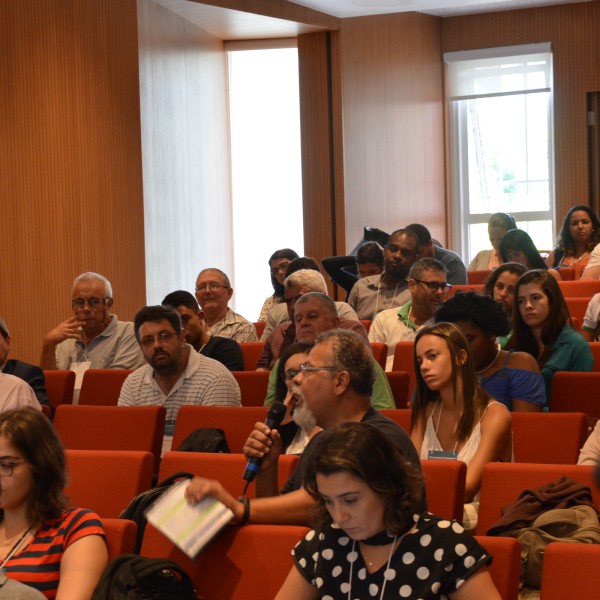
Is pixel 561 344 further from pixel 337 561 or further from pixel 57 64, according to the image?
pixel 57 64

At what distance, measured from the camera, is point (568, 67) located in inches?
453

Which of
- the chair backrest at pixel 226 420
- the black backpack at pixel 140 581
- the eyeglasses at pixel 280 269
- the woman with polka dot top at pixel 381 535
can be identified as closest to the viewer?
the woman with polka dot top at pixel 381 535

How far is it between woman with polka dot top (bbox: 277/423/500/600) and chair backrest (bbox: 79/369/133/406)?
288 centimetres

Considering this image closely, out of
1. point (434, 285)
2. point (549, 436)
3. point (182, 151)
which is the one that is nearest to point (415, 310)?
point (434, 285)

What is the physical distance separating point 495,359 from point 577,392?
404 millimetres

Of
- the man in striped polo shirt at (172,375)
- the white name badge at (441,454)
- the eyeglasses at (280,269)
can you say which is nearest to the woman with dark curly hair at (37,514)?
the white name badge at (441,454)

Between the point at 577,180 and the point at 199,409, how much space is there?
8.37m

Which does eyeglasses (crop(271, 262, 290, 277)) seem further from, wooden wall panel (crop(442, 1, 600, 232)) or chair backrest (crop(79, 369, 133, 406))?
wooden wall panel (crop(442, 1, 600, 232))

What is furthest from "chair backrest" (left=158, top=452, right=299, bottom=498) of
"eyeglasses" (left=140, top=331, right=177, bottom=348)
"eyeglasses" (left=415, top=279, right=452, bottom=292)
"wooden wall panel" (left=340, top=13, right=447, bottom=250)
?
"wooden wall panel" (left=340, top=13, right=447, bottom=250)

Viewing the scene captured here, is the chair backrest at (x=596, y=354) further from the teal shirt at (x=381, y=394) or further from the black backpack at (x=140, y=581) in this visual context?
the black backpack at (x=140, y=581)

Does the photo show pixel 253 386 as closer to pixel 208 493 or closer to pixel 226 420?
pixel 226 420

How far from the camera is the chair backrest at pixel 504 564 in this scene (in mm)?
2327

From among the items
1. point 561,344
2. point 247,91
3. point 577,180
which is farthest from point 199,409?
point 577,180

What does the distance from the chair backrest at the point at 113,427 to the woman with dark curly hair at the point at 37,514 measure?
1.22m
